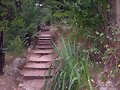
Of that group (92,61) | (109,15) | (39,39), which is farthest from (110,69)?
(39,39)

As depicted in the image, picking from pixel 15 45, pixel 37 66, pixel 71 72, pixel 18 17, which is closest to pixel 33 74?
pixel 37 66

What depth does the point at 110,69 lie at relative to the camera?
525cm

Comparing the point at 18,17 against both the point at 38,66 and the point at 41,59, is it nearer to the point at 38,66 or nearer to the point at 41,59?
the point at 38,66

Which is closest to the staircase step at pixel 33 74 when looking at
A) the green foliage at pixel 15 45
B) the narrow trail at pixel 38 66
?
the narrow trail at pixel 38 66

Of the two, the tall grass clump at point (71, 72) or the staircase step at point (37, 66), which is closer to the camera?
the tall grass clump at point (71, 72)

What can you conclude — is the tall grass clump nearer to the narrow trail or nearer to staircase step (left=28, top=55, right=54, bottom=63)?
the narrow trail

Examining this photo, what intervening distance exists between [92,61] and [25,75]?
2.71 meters

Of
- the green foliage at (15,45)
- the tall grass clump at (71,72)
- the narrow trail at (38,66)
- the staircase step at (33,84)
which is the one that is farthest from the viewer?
the green foliage at (15,45)

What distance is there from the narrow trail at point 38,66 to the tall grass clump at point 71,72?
0.49 metres

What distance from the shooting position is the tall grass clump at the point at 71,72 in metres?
4.75

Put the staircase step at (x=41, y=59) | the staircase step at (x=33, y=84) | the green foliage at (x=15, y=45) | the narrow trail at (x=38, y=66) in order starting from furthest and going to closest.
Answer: the staircase step at (x=41, y=59)
the green foliage at (x=15, y=45)
the narrow trail at (x=38, y=66)
the staircase step at (x=33, y=84)

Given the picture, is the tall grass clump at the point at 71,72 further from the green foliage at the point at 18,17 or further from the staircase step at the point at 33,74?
the staircase step at the point at 33,74

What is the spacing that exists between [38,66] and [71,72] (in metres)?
4.31

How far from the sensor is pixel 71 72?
4785 mm
